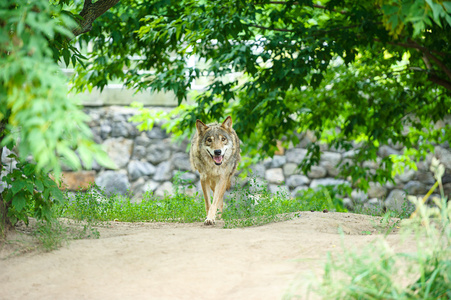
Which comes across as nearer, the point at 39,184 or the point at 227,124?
the point at 39,184

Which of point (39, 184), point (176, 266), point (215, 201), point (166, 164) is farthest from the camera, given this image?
point (166, 164)

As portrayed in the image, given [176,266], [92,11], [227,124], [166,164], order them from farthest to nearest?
[166,164], [227,124], [92,11], [176,266]

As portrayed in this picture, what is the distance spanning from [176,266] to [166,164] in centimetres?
837

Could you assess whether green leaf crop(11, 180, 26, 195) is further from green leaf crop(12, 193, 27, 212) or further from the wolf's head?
the wolf's head

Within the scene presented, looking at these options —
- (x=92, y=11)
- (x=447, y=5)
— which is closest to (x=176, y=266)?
(x=447, y=5)

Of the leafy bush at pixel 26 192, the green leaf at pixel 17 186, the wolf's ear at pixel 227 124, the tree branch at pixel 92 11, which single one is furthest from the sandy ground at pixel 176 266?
the wolf's ear at pixel 227 124

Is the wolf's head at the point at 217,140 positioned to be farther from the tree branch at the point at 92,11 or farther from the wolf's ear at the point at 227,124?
the tree branch at the point at 92,11

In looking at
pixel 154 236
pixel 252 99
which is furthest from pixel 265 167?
pixel 154 236

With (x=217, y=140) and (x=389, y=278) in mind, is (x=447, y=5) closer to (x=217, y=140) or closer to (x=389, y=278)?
(x=389, y=278)

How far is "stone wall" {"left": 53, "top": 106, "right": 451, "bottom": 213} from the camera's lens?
11375mm

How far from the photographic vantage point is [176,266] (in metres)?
3.30

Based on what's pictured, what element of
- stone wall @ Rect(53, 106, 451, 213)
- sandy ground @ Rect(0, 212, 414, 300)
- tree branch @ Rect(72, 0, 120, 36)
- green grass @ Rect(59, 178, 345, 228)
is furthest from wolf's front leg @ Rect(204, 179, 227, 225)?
stone wall @ Rect(53, 106, 451, 213)

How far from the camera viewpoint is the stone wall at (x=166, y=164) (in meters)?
11.4

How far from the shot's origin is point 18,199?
3947 mm
